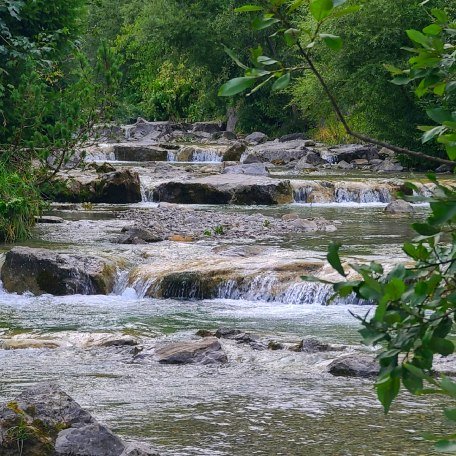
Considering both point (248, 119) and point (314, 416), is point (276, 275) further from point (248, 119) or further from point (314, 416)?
point (248, 119)

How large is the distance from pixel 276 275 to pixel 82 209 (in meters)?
8.89

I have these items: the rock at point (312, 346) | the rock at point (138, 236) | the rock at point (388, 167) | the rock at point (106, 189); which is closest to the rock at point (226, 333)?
the rock at point (312, 346)

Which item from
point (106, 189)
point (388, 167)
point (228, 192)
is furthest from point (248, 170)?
point (106, 189)

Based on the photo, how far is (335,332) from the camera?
34.1ft

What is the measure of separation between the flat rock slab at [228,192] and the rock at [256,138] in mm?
17456

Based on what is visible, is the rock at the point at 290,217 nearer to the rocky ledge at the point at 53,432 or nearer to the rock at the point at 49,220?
the rock at the point at 49,220

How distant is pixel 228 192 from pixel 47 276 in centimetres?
1022

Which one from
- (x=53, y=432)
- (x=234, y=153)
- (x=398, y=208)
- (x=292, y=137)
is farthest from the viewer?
(x=292, y=137)

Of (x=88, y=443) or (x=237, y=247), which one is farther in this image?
(x=237, y=247)

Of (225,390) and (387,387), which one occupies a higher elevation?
(387,387)

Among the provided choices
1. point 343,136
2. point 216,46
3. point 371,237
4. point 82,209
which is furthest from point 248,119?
point 371,237

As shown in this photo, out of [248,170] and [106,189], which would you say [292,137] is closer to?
[248,170]

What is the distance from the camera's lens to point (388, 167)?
29734mm

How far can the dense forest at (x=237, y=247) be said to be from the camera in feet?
7.41
